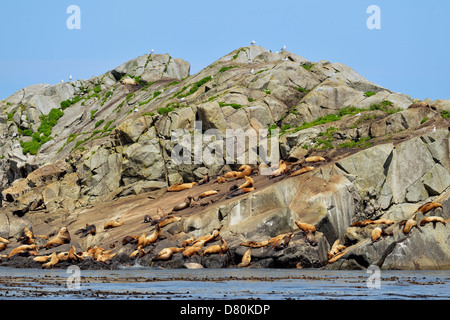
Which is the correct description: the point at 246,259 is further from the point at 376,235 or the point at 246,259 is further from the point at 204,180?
the point at 204,180

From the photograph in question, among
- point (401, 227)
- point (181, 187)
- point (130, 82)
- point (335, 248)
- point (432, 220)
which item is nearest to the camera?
point (432, 220)

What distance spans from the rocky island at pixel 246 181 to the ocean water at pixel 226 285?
258cm

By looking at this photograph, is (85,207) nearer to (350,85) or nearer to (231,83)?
(231,83)

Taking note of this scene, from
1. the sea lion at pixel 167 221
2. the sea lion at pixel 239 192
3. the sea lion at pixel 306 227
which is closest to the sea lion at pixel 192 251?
the sea lion at pixel 167 221

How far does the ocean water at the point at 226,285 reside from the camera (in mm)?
23406

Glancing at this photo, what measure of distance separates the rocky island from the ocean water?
2.58m

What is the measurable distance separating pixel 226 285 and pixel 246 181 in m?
19.3

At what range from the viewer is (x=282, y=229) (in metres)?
38.2

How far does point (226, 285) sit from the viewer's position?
27.2 meters

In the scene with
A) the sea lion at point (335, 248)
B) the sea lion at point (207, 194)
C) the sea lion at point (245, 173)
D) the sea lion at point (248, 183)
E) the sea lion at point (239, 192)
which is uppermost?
the sea lion at point (245, 173)

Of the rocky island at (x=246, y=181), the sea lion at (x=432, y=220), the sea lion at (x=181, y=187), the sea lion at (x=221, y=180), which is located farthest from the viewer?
the sea lion at (x=181, y=187)

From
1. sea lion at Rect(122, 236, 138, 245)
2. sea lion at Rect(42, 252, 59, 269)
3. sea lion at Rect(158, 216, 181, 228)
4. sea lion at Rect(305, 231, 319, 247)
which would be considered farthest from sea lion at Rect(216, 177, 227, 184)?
sea lion at Rect(305, 231, 319, 247)

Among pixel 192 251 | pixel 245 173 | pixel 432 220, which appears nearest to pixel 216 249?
pixel 192 251

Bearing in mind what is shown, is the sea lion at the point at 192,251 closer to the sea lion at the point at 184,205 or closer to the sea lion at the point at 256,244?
the sea lion at the point at 256,244
